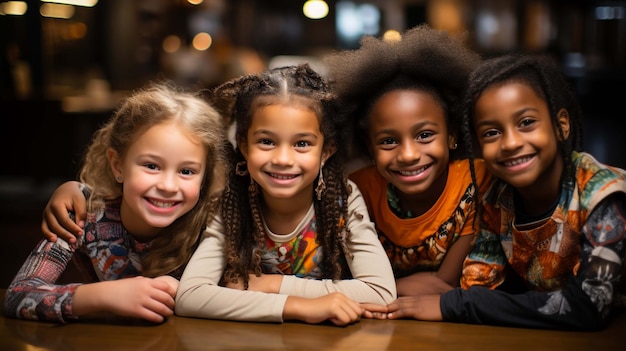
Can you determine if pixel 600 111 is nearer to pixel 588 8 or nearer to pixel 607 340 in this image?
pixel 588 8

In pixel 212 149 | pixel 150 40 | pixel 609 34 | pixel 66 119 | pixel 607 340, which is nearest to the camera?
Result: pixel 607 340

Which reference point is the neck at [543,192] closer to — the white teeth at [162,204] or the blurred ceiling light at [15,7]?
the white teeth at [162,204]

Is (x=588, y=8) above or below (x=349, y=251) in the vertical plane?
above

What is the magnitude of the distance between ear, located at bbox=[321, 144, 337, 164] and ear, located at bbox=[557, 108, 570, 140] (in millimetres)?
539

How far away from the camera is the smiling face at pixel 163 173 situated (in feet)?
5.25

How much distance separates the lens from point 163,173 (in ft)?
5.29

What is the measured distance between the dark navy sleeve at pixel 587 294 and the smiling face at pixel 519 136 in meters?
0.14

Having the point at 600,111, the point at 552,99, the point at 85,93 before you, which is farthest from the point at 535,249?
the point at 85,93

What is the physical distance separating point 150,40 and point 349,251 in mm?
5348

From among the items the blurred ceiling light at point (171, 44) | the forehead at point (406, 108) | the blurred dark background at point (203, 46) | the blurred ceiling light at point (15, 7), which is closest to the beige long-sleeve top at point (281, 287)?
the forehead at point (406, 108)

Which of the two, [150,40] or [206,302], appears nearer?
[206,302]

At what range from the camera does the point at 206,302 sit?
1.56 metres

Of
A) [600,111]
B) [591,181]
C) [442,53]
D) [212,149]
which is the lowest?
[600,111]

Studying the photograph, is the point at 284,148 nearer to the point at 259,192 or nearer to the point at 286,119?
the point at 286,119
